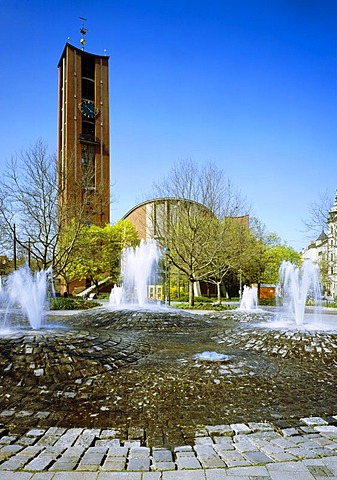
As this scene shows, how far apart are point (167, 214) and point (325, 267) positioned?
1186 centimetres

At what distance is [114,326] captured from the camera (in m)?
10.7

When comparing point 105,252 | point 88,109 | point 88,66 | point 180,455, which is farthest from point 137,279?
point 88,66

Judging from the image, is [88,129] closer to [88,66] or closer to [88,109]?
[88,109]

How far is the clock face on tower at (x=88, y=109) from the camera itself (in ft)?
140

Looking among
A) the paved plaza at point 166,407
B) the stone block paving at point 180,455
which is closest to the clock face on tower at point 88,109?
the paved plaza at point 166,407

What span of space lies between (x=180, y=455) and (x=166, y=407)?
1260mm

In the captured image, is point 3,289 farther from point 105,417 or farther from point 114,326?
point 105,417

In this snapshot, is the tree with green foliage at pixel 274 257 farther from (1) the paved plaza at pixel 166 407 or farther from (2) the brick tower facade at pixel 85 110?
(1) the paved plaza at pixel 166 407

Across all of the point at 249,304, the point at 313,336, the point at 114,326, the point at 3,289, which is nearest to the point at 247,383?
the point at 313,336

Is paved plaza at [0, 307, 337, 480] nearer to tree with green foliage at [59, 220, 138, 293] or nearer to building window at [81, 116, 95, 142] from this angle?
tree with green foliage at [59, 220, 138, 293]

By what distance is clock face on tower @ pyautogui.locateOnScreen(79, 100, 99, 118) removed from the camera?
4275 centimetres

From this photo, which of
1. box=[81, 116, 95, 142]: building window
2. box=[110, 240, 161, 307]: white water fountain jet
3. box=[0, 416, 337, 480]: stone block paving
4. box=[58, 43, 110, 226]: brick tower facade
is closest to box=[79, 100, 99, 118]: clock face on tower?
box=[58, 43, 110, 226]: brick tower facade

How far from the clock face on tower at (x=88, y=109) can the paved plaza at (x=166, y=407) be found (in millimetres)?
39081

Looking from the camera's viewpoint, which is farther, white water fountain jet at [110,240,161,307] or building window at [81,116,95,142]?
building window at [81,116,95,142]
